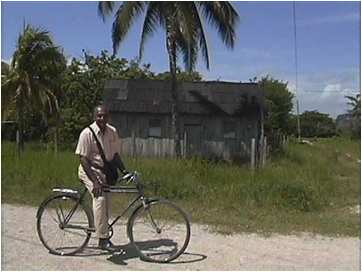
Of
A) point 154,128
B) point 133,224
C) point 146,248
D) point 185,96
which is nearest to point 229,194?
point 146,248

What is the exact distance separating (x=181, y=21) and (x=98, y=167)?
48.1 ft

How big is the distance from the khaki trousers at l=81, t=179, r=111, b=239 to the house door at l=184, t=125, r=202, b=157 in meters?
18.5

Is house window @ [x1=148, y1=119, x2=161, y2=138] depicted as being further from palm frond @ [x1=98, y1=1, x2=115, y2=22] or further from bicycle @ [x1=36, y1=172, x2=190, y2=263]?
bicycle @ [x1=36, y1=172, x2=190, y2=263]

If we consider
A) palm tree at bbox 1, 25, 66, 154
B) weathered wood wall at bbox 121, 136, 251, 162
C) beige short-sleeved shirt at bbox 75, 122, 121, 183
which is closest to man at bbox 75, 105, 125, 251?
beige short-sleeved shirt at bbox 75, 122, 121, 183

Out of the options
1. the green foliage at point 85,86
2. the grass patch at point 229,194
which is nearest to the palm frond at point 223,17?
the grass patch at point 229,194

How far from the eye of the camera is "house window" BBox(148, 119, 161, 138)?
83.5 feet

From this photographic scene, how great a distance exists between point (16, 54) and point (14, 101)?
2.00 meters

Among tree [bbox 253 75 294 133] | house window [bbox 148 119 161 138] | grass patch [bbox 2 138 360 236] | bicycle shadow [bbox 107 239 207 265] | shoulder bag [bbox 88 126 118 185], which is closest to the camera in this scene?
bicycle shadow [bbox 107 239 207 265]

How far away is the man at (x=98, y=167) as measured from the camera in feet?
20.5

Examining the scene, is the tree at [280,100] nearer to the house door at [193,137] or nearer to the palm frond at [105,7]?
the house door at [193,137]

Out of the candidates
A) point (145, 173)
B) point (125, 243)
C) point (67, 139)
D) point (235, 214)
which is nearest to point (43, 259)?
point (125, 243)

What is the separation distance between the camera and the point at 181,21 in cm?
2036

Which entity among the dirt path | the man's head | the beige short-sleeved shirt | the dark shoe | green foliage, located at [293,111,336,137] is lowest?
the dirt path

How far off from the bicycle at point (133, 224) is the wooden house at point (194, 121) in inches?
707
